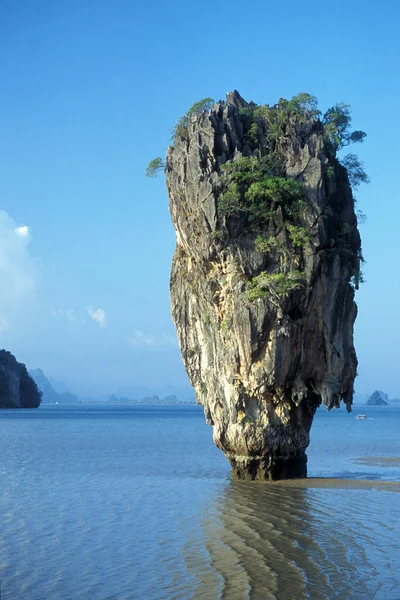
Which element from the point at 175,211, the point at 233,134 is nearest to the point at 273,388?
the point at 175,211

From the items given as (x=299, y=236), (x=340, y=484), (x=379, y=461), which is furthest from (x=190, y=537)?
(x=379, y=461)

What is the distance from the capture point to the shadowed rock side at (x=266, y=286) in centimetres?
2925

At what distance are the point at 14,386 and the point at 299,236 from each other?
149m

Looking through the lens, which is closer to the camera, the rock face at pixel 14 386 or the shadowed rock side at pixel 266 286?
the shadowed rock side at pixel 266 286

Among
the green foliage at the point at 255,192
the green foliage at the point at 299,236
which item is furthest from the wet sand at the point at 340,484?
the green foliage at the point at 255,192

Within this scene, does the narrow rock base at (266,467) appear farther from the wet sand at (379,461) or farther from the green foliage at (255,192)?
the wet sand at (379,461)

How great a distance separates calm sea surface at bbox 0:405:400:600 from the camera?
1611 cm

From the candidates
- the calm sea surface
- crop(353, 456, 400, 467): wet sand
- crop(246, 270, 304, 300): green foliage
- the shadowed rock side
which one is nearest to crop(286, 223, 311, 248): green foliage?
the shadowed rock side

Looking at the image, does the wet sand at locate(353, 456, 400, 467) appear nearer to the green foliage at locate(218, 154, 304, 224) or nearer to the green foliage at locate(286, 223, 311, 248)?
the green foliage at locate(286, 223, 311, 248)

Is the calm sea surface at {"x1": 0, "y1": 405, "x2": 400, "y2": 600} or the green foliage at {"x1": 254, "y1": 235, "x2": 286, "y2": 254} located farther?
the green foliage at {"x1": 254, "y1": 235, "x2": 286, "y2": 254}

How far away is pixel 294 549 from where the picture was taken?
62.8ft

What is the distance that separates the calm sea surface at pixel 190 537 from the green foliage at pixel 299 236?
9.71m

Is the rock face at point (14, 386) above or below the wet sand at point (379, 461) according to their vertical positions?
above

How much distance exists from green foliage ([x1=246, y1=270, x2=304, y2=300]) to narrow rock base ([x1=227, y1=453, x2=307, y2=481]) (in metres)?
6.85
